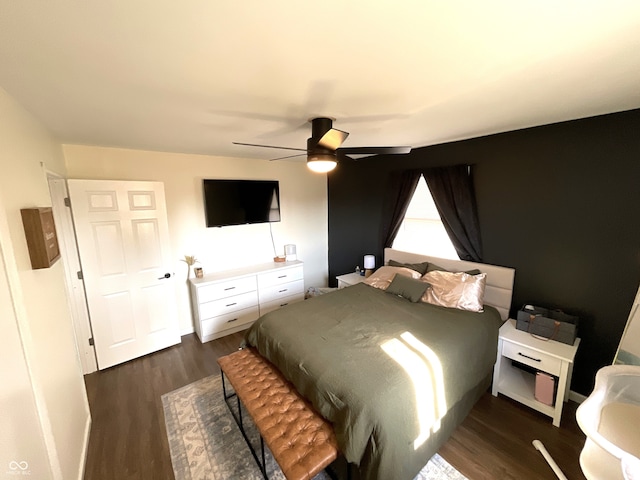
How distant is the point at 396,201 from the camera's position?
141 inches

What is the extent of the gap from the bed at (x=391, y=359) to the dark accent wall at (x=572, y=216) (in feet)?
1.17

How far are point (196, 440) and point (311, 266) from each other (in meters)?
3.06

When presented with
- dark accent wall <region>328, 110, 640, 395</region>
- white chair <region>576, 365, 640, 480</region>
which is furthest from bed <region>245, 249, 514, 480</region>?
white chair <region>576, 365, 640, 480</region>

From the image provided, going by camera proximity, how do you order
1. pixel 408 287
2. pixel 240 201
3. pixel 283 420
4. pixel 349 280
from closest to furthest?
1. pixel 283 420
2. pixel 408 287
3. pixel 240 201
4. pixel 349 280

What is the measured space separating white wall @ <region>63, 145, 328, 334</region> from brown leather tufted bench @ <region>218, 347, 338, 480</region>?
6.12 feet

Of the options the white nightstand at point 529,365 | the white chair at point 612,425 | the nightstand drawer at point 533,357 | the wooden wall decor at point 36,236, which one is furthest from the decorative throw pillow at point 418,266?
the wooden wall decor at point 36,236

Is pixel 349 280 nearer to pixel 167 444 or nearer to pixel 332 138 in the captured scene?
pixel 332 138

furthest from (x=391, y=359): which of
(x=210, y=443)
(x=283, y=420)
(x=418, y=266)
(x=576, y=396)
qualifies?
(x=576, y=396)

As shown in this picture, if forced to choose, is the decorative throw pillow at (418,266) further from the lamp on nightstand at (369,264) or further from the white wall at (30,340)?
the white wall at (30,340)

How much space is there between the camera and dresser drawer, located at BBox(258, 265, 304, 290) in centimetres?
377

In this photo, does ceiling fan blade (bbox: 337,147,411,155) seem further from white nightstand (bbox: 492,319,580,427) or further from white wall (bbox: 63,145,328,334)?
white wall (bbox: 63,145,328,334)

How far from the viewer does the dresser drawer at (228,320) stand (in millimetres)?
3338

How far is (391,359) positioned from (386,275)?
4.95 feet

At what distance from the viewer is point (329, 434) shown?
1532 millimetres
